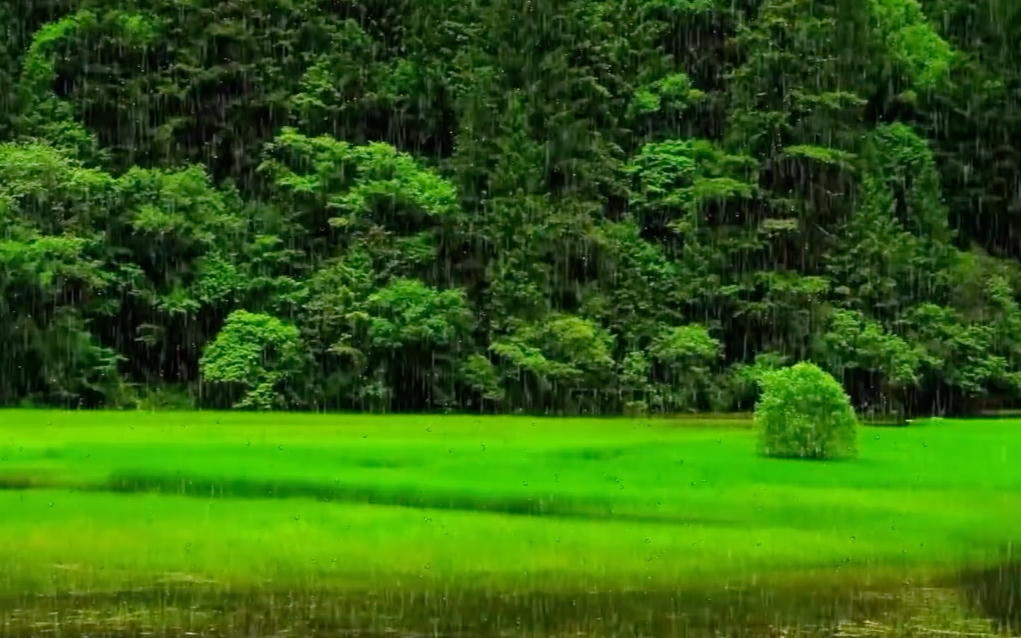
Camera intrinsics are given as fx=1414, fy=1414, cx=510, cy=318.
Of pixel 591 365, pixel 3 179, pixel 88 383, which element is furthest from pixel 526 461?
pixel 3 179

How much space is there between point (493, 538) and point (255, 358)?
33940 mm

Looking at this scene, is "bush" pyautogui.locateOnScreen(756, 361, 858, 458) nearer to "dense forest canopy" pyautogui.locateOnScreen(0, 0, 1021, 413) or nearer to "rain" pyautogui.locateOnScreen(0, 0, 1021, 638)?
"rain" pyautogui.locateOnScreen(0, 0, 1021, 638)

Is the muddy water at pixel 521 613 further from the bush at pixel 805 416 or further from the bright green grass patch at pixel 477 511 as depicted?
the bush at pixel 805 416

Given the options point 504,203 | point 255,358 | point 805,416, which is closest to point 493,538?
point 805,416

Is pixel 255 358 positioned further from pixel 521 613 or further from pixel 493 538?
pixel 521 613

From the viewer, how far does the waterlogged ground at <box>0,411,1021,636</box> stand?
16.2 meters

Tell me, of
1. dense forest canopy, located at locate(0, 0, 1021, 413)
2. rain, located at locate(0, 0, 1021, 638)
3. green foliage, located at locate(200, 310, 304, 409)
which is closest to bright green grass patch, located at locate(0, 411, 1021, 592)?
rain, located at locate(0, 0, 1021, 638)

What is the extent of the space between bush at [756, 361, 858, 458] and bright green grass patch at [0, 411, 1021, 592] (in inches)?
37.5

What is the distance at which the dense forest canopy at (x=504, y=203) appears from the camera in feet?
180

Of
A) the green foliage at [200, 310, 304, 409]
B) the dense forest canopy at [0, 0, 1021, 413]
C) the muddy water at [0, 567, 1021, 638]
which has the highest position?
the dense forest canopy at [0, 0, 1021, 413]

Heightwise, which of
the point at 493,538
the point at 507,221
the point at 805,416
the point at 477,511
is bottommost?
the point at 493,538

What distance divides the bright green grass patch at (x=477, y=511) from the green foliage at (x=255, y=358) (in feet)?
54.8

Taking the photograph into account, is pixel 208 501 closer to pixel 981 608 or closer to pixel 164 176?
pixel 981 608

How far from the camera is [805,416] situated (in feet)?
102
